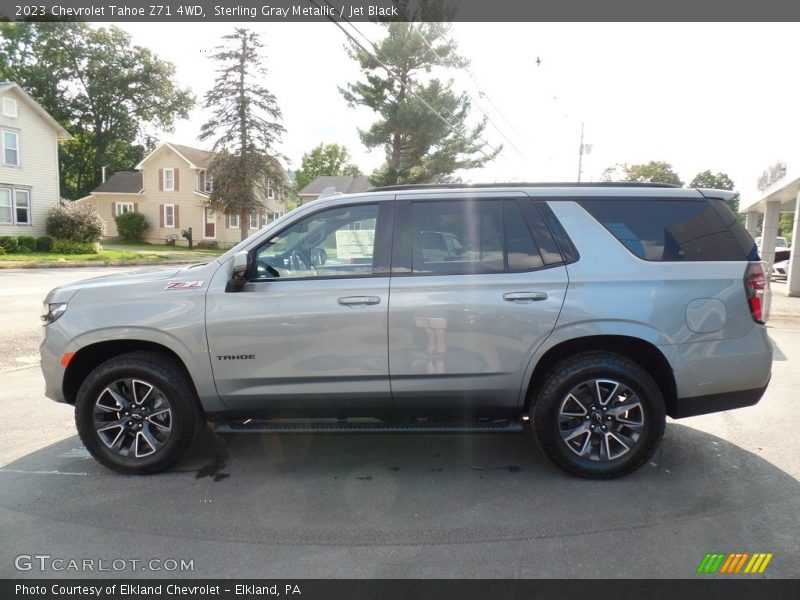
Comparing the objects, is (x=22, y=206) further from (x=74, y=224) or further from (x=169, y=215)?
(x=169, y=215)

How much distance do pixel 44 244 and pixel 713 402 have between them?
32.6 metres

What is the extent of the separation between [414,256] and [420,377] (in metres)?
0.85

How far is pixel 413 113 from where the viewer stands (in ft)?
91.2

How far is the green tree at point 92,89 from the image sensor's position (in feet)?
169

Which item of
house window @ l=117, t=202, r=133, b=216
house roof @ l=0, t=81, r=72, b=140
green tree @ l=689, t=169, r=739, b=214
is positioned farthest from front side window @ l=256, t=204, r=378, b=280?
green tree @ l=689, t=169, r=739, b=214

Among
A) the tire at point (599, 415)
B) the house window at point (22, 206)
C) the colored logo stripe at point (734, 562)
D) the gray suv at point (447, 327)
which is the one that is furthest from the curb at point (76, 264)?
the colored logo stripe at point (734, 562)

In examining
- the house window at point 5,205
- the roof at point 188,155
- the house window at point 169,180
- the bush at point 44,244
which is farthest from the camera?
the house window at point 169,180

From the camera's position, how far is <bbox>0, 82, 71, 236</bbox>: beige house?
29.6m

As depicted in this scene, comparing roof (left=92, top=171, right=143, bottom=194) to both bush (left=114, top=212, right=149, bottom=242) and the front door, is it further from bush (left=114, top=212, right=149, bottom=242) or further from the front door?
the front door

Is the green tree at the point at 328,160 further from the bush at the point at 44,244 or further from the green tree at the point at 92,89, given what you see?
the bush at the point at 44,244

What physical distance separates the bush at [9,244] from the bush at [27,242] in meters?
0.38

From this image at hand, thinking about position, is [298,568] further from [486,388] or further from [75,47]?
[75,47]

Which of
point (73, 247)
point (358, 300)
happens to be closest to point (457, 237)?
point (358, 300)
